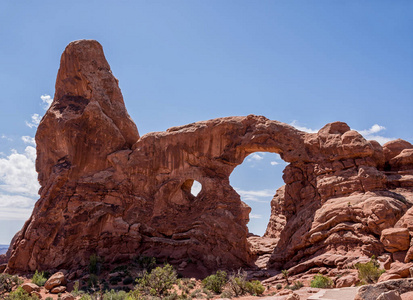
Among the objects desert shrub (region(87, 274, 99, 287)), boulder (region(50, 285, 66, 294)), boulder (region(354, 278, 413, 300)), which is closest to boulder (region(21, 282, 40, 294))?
boulder (region(50, 285, 66, 294))

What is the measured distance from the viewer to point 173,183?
26406 mm

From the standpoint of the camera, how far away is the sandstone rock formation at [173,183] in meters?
21.8

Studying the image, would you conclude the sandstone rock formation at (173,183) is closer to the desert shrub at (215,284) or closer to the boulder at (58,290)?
the boulder at (58,290)

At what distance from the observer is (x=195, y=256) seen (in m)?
23.7

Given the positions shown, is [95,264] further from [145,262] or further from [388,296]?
[388,296]

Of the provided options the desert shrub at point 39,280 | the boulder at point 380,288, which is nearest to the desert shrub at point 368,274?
the boulder at point 380,288

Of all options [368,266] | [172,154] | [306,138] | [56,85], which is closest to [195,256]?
[172,154]

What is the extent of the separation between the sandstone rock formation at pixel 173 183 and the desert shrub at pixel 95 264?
87 cm

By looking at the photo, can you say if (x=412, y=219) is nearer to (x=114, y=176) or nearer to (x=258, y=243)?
(x=258, y=243)

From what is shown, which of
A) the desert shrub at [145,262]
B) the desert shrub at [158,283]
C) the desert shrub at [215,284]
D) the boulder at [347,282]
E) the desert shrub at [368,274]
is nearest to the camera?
the desert shrub at [368,274]

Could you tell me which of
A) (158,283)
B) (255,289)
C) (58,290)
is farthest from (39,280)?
(255,289)

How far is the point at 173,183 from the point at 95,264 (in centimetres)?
788

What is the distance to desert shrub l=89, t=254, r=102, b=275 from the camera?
22.4m

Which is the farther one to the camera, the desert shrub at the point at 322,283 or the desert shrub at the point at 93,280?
the desert shrub at the point at 93,280
